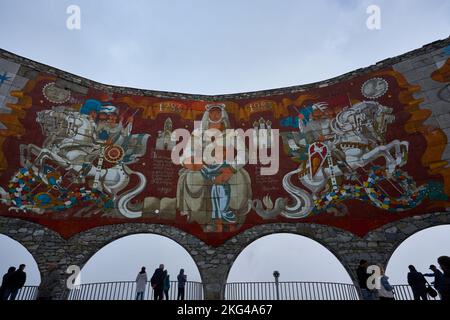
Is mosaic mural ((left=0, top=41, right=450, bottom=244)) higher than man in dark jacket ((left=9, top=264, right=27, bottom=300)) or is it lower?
higher

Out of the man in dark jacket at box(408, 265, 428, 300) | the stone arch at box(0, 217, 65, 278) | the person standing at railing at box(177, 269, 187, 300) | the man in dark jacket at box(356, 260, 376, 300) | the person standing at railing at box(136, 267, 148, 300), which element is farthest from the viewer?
the stone arch at box(0, 217, 65, 278)

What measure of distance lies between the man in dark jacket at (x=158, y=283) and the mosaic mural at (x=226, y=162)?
10.5ft

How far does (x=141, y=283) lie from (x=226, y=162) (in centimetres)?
666

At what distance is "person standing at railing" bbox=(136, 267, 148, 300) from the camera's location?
9461mm

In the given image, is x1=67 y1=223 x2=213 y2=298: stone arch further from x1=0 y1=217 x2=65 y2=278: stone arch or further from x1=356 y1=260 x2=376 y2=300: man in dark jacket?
x1=356 y1=260 x2=376 y2=300: man in dark jacket

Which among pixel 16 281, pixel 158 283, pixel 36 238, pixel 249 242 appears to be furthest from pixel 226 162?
pixel 16 281

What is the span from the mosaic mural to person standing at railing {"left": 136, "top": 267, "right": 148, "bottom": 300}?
3.04 metres

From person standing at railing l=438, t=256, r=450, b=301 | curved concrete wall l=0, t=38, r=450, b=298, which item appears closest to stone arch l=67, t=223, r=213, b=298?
curved concrete wall l=0, t=38, r=450, b=298

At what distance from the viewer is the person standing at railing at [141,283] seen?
31.0 feet

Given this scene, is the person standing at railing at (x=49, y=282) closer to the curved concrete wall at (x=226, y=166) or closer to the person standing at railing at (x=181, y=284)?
the curved concrete wall at (x=226, y=166)

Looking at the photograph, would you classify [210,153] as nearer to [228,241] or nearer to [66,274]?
[228,241]

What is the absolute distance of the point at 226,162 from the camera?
1424 cm

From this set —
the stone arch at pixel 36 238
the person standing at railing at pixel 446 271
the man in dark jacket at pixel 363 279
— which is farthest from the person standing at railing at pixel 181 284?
the person standing at railing at pixel 446 271
